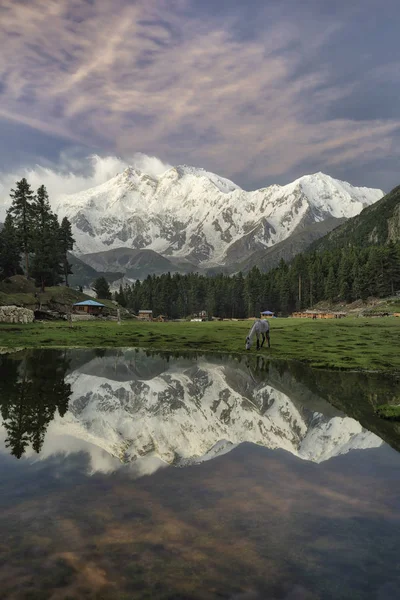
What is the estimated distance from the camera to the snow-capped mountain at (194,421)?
636 inches

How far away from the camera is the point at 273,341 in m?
57.6

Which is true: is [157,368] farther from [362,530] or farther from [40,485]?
[362,530]

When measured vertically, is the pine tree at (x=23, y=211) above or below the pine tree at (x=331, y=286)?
above

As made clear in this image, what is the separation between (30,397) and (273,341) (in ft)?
127

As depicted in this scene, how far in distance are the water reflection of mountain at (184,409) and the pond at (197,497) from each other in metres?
0.12

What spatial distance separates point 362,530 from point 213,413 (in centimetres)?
1144

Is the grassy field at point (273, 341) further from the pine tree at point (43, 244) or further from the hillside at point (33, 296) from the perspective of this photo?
the pine tree at point (43, 244)

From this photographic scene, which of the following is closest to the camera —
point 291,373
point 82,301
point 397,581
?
point 397,581

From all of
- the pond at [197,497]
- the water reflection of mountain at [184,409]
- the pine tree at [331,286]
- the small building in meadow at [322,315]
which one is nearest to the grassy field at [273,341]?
the water reflection of mountain at [184,409]

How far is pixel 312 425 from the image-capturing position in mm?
19562

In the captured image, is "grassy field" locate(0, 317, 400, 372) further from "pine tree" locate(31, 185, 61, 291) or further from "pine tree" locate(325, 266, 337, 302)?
"pine tree" locate(325, 266, 337, 302)

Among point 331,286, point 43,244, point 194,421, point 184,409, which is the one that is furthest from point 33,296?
point 331,286

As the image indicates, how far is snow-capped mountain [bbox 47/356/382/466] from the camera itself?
1616cm

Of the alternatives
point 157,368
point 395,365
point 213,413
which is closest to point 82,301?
point 157,368
